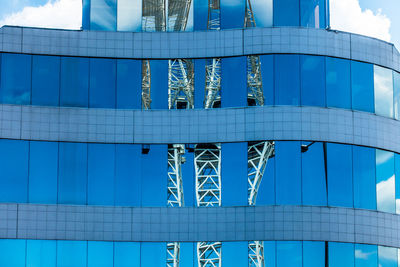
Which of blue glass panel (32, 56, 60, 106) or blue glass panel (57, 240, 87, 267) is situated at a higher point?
blue glass panel (32, 56, 60, 106)

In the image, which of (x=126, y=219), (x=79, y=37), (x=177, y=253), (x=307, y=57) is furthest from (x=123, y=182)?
(x=307, y=57)

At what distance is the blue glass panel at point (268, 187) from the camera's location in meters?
39.9

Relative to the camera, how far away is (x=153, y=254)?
39969mm

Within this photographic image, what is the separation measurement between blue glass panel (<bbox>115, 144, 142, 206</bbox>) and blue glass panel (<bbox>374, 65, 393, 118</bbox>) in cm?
1281

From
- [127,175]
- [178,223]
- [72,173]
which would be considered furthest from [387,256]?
[72,173]

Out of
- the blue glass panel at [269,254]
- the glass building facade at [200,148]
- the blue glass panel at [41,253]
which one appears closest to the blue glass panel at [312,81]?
the glass building facade at [200,148]

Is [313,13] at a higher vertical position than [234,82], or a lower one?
higher

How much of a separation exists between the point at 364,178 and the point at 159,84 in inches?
455

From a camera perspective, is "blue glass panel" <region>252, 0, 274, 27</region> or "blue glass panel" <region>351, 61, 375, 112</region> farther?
"blue glass panel" <region>252, 0, 274, 27</region>

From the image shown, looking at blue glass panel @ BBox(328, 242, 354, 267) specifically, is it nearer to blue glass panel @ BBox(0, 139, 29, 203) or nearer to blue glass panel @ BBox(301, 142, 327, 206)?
blue glass panel @ BBox(301, 142, 327, 206)

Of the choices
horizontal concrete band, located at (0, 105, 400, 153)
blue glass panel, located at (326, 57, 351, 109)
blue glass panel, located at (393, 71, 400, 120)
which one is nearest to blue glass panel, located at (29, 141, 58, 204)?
horizontal concrete band, located at (0, 105, 400, 153)

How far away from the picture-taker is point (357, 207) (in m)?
40.8

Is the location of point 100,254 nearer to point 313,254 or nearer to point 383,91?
point 313,254

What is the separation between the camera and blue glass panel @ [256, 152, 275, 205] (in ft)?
131
